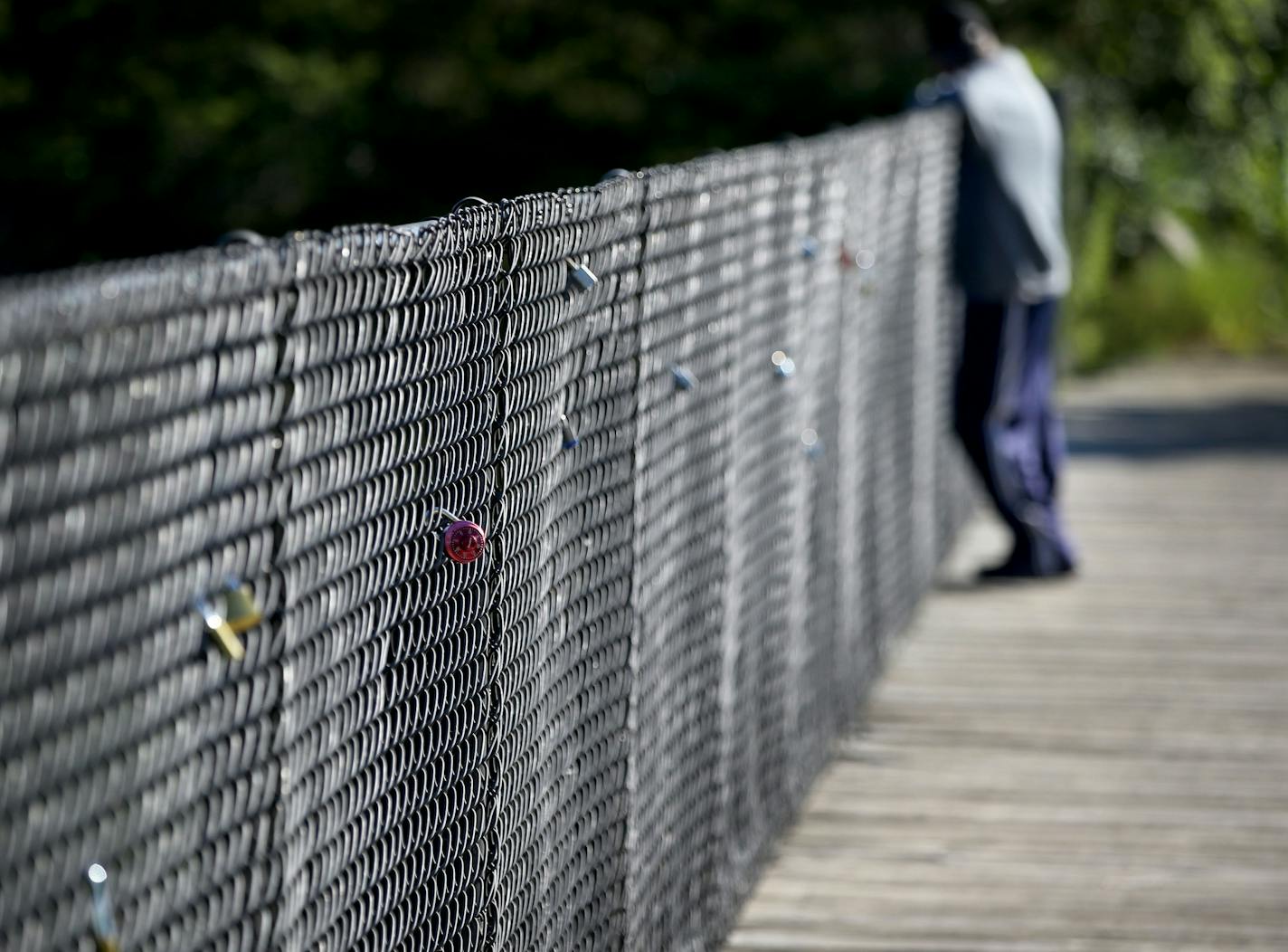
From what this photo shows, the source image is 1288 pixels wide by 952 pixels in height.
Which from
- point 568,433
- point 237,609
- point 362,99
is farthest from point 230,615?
point 362,99

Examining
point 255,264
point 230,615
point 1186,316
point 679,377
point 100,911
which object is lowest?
point 1186,316

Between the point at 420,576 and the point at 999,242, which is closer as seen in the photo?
the point at 420,576

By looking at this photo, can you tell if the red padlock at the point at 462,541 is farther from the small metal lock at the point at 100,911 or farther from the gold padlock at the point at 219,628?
the small metal lock at the point at 100,911

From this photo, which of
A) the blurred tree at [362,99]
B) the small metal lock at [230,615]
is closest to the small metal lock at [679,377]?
the small metal lock at [230,615]

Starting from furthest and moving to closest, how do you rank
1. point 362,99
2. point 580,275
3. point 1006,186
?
point 362,99, point 1006,186, point 580,275

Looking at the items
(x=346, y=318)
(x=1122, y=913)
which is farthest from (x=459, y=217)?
(x=1122, y=913)

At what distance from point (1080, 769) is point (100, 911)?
195 inches

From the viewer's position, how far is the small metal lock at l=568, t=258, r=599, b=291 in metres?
3.70

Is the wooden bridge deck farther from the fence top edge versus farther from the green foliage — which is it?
the green foliage

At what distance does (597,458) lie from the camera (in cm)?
399

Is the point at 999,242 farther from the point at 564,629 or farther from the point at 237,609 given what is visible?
the point at 237,609

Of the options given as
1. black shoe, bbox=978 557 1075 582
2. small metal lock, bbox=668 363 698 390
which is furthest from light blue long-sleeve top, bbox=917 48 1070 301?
small metal lock, bbox=668 363 698 390

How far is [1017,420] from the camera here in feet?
29.8

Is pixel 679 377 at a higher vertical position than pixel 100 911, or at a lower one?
lower
